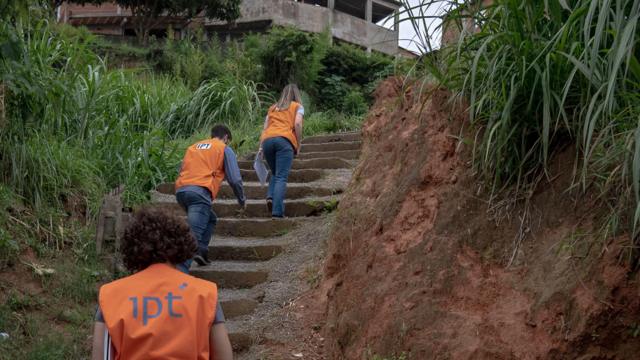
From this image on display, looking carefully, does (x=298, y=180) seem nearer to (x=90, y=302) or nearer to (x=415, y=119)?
(x=90, y=302)

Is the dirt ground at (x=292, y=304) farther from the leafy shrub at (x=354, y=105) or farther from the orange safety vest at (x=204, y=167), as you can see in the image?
the leafy shrub at (x=354, y=105)

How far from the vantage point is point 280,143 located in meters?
9.55

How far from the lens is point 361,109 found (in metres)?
18.2

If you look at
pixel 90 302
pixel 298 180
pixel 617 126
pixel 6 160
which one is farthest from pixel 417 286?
pixel 298 180

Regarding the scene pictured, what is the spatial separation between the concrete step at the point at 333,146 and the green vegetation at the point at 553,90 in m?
7.43

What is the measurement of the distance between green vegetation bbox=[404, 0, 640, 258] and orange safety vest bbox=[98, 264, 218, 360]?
1.82 m

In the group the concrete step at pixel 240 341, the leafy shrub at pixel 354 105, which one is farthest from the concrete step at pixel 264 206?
the leafy shrub at pixel 354 105

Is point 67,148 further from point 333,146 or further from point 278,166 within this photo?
point 333,146

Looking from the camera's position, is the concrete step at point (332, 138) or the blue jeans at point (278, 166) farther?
the concrete step at point (332, 138)

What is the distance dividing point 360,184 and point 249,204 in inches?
148

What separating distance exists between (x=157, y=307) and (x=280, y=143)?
6.49 m

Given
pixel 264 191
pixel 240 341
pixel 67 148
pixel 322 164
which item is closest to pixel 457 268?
pixel 240 341

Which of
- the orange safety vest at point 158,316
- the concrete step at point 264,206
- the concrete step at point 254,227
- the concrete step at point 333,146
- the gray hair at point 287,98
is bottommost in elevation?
the concrete step at point 254,227

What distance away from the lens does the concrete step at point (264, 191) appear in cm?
1027
